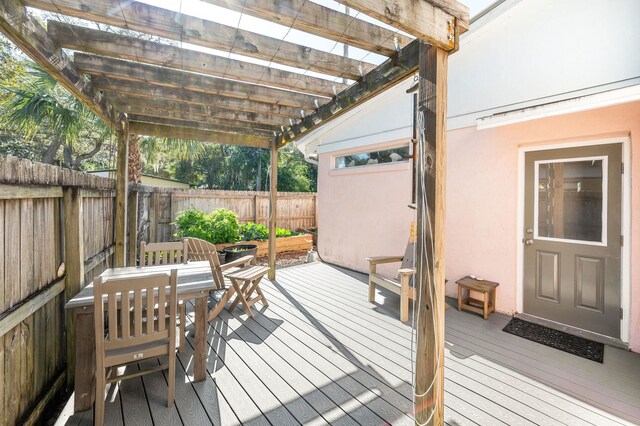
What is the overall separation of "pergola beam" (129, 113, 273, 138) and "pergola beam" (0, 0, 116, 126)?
1.19 m

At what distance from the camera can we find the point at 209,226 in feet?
20.1

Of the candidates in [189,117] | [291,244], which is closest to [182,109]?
[189,117]

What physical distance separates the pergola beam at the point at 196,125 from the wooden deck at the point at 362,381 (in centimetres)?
283

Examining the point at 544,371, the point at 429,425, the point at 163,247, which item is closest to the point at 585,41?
the point at 544,371

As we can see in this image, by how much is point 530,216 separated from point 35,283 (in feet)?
16.0

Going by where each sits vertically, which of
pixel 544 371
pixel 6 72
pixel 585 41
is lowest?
pixel 544 371

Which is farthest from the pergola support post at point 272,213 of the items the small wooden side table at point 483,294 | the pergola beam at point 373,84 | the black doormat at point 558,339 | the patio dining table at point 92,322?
the black doormat at point 558,339

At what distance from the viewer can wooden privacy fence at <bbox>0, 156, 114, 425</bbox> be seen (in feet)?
5.11

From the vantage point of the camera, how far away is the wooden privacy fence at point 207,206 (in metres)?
6.52

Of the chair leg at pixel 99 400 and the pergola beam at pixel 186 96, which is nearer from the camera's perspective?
the chair leg at pixel 99 400

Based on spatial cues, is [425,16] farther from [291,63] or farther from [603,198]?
[603,198]

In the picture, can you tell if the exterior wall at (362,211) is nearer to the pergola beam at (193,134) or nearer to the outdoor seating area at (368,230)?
the outdoor seating area at (368,230)

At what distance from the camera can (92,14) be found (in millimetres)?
1755

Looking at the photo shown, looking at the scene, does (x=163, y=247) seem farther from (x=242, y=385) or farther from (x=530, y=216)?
(x=530, y=216)
